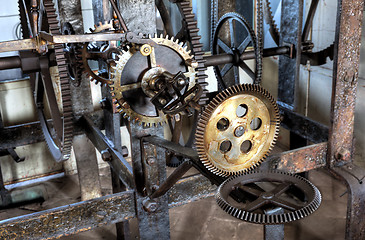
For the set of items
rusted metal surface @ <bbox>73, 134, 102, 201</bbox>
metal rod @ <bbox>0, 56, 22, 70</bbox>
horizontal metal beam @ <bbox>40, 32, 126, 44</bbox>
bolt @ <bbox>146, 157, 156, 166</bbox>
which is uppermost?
horizontal metal beam @ <bbox>40, 32, 126, 44</bbox>

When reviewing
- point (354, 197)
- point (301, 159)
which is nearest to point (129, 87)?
point (301, 159)

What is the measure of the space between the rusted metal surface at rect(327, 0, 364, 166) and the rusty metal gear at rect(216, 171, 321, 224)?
112 centimetres

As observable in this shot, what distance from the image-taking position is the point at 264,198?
1217 mm

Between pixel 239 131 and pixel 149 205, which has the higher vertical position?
pixel 239 131

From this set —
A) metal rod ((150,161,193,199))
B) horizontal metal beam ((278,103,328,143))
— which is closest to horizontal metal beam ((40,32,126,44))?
metal rod ((150,161,193,199))

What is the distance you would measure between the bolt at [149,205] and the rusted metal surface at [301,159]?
2.02 ft

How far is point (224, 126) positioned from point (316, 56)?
1.82 meters

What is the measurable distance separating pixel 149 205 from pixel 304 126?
1.15m

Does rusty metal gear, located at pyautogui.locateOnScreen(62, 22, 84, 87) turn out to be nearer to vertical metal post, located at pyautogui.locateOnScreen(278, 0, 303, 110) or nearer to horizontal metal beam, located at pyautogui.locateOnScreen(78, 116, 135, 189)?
horizontal metal beam, located at pyautogui.locateOnScreen(78, 116, 135, 189)

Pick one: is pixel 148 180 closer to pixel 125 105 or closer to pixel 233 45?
pixel 125 105

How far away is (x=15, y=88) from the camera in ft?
12.0

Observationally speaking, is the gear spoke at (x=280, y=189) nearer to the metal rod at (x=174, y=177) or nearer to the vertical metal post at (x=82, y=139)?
the metal rod at (x=174, y=177)

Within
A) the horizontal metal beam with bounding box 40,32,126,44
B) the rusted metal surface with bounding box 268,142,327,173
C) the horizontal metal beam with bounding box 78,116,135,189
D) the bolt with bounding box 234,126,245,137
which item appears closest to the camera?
the bolt with bounding box 234,126,245,137

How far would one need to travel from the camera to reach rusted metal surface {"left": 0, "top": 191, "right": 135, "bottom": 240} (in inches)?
73.5
